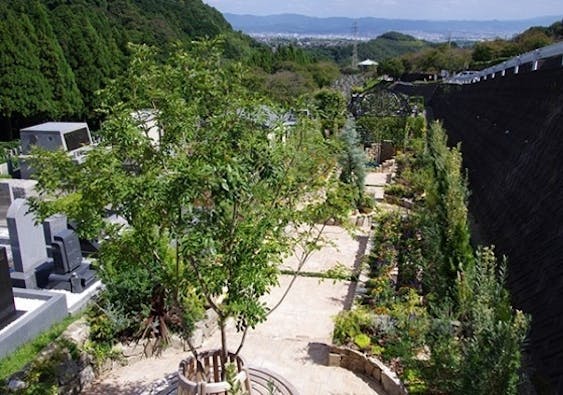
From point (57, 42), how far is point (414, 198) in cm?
2592

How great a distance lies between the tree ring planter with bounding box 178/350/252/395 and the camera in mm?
5328

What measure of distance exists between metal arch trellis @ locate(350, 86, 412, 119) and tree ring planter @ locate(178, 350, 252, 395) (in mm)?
22023

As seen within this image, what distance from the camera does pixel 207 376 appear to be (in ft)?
19.4

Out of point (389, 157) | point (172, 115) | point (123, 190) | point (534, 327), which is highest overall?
point (172, 115)

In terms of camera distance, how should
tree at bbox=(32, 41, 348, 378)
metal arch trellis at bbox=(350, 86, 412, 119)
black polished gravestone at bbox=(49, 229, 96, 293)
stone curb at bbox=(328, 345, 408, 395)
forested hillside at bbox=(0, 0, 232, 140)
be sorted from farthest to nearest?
forested hillside at bbox=(0, 0, 232, 140)
metal arch trellis at bbox=(350, 86, 412, 119)
black polished gravestone at bbox=(49, 229, 96, 293)
stone curb at bbox=(328, 345, 408, 395)
tree at bbox=(32, 41, 348, 378)

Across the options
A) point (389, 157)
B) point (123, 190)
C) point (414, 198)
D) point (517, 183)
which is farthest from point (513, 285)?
point (389, 157)

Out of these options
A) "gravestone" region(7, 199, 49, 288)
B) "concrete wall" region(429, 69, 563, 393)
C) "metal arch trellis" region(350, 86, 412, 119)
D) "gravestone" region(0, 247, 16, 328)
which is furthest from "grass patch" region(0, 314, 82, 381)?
"metal arch trellis" region(350, 86, 412, 119)

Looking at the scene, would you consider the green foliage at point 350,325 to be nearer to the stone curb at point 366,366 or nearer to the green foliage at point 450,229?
the stone curb at point 366,366

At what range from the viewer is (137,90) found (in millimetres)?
5148

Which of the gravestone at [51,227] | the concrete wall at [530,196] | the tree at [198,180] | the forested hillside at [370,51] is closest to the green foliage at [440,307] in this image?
the concrete wall at [530,196]

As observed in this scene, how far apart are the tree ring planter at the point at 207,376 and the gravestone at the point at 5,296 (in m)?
3.91

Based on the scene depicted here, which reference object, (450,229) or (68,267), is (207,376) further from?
(68,267)

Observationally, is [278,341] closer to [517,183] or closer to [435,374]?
[435,374]

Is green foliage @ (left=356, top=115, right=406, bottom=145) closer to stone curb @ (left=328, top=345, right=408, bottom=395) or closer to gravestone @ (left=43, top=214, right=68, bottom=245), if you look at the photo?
gravestone @ (left=43, top=214, right=68, bottom=245)
